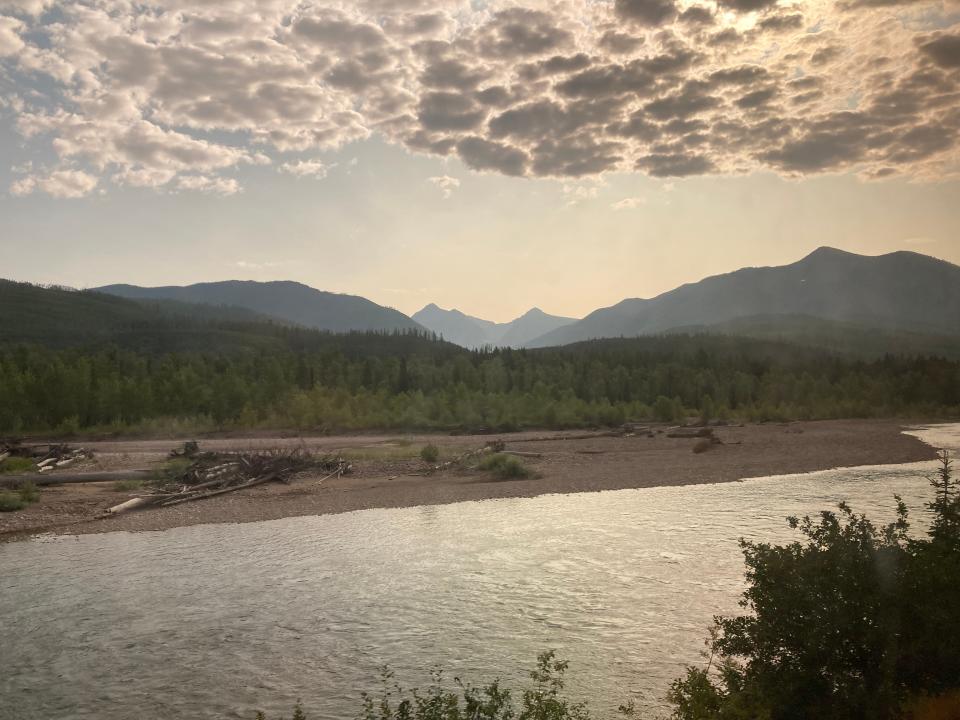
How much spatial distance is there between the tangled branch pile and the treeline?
113ft

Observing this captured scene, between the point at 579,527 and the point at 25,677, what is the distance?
59.3 ft

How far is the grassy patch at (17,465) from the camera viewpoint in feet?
131

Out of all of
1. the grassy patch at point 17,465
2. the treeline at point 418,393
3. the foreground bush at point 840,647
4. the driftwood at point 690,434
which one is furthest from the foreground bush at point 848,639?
the treeline at point 418,393

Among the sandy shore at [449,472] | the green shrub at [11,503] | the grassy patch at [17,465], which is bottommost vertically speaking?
the sandy shore at [449,472]

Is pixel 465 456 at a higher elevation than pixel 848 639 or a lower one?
lower

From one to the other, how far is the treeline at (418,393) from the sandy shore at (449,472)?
1141cm

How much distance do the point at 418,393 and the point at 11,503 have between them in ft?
184

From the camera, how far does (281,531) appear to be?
26.7 m

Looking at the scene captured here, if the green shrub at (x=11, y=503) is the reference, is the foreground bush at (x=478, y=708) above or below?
above

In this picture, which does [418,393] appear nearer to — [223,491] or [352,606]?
[223,491]

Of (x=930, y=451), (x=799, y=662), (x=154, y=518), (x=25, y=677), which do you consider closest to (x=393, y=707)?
(x=799, y=662)

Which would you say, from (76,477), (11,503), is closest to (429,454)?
(76,477)

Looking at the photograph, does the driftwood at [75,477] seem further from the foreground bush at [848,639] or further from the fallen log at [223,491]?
the foreground bush at [848,639]

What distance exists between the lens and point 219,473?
37.9 m
